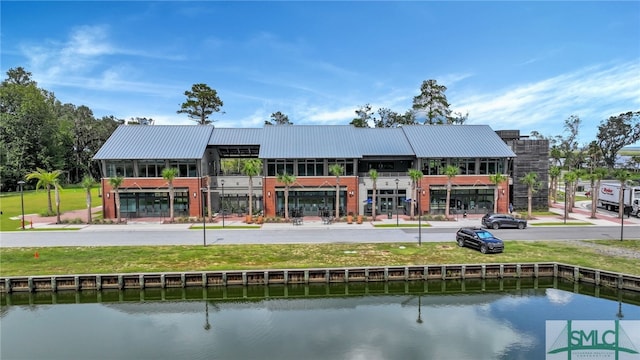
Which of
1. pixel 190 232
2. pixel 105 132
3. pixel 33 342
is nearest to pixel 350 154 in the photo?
pixel 190 232

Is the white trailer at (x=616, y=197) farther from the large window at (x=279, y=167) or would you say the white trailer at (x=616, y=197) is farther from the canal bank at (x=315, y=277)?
the large window at (x=279, y=167)

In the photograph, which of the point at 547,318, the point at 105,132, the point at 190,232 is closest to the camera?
the point at 547,318

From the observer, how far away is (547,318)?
2078cm

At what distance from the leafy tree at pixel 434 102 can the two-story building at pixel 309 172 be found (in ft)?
97.0

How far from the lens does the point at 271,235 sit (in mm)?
36688

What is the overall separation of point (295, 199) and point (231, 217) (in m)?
7.71

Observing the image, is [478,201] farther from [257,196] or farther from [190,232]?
[190,232]

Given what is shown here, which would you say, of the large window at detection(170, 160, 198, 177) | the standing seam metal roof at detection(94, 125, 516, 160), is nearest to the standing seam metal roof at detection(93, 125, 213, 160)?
the standing seam metal roof at detection(94, 125, 516, 160)

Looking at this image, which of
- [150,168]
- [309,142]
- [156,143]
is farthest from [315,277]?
[156,143]

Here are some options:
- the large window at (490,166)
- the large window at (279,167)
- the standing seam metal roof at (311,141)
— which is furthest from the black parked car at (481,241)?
the large window at (279,167)

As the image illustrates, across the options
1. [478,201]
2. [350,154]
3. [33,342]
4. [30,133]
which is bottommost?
[33,342]

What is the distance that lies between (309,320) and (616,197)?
4693cm

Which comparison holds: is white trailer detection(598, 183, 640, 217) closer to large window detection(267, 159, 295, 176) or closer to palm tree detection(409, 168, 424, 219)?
→ palm tree detection(409, 168, 424, 219)

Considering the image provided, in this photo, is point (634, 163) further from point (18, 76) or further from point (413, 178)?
point (18, 76)
